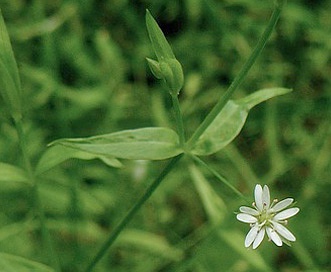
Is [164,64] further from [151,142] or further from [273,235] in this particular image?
[273,235]

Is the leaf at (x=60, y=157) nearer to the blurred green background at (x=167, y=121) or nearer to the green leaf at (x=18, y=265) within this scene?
the green leaf at (x=18, y=265)

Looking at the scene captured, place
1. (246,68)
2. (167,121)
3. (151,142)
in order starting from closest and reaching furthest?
(246,68), (151,142), (167,121)

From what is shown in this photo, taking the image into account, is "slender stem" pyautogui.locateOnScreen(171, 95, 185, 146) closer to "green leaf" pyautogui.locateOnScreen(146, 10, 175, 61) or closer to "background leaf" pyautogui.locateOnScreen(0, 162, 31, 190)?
"green leaf" pyautogui.locateOnScreen(146, 10, 175, 61)

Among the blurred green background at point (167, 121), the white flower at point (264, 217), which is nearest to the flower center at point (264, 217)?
the white flower at point (264, 217)

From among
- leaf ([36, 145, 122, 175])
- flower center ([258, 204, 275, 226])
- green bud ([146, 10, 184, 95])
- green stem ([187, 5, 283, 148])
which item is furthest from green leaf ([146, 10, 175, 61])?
flower center ([258, 204, 275, 226])

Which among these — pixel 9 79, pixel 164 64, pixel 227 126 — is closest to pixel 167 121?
pixel 227 126

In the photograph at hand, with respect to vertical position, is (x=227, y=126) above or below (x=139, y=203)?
above

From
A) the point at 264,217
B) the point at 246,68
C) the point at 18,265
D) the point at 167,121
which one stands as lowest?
the point at 18,265
